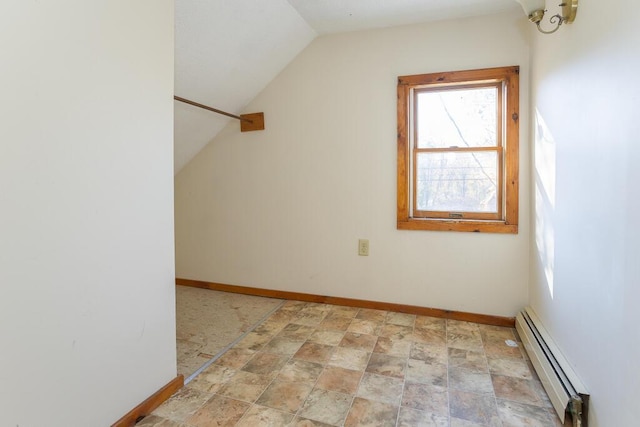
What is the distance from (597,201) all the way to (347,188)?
1632 millimetres

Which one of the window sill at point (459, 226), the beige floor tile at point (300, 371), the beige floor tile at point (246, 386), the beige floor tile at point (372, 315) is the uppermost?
the window sill at point (459, 226)

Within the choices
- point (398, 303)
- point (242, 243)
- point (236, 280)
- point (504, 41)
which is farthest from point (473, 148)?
point (236, 280)

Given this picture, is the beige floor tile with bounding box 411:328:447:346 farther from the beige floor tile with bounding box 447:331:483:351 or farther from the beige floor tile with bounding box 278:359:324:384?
the beige floor tile with bounding box 278:359:324:384

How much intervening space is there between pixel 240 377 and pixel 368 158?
1708 millimetres

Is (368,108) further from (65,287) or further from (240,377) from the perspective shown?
(65,287)

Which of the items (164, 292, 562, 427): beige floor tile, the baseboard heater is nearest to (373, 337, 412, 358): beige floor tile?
(164, 292, 562, 427): beige floor tile

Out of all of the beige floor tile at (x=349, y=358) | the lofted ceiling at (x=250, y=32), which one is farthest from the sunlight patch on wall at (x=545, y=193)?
the beige floor tile at (x=349, y=358)

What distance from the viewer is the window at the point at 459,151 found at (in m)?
2.26

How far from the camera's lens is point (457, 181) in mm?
2426

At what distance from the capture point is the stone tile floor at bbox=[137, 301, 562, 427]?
4.66ft

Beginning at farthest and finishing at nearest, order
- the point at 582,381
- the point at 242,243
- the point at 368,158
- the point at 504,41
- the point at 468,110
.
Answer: the point at 242,243
the point at 368,158
the point at 468,110
the point at 504,41
the point at 582,381

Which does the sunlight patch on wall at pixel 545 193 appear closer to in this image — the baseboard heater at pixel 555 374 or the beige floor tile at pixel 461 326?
the baseboard heater at pixel 555 374

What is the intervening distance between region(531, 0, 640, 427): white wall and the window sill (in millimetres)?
456

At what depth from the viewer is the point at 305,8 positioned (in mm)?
2271
